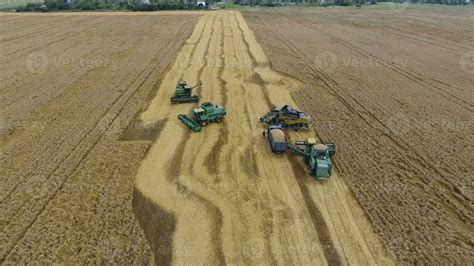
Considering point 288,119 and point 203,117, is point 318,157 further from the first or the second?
point 203,117

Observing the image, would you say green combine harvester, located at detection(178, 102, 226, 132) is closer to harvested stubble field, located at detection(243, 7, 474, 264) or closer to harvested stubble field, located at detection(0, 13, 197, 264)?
harvested stubble field, located at detection(0, 13, 197, 264)

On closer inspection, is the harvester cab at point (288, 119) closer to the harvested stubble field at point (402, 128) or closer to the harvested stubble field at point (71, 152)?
the harvested stubble field at point (402, 128)

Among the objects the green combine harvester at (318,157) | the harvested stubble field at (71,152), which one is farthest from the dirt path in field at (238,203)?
the harvested stubble field at (71,152)

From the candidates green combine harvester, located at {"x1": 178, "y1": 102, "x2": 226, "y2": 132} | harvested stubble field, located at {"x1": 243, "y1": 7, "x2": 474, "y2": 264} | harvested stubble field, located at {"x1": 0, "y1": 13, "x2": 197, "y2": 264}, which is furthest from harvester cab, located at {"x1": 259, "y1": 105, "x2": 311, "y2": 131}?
harvested stubble field, located at {"x1": 0, "y1": 13, "x2": 197, "y2": 264}

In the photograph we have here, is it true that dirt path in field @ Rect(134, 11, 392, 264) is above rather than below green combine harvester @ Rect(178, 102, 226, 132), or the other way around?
below

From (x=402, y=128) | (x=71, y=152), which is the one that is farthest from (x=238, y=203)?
(x=402, y=128)

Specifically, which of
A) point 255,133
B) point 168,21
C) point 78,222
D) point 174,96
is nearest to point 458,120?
point 255,133
